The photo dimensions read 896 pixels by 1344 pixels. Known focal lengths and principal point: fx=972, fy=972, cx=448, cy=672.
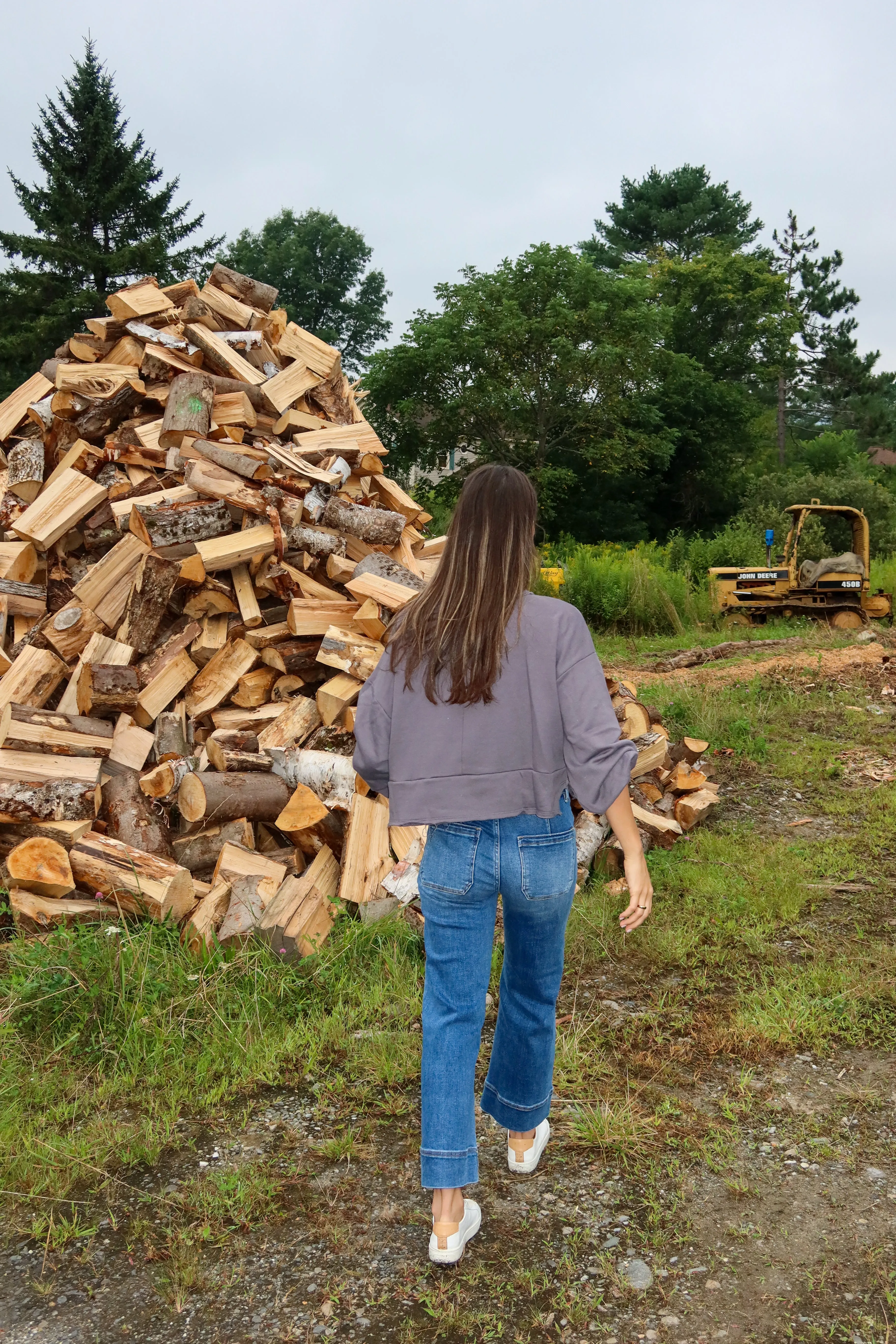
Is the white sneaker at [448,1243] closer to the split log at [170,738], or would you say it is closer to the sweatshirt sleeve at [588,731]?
the sweatshirt sleeve at [588,731]

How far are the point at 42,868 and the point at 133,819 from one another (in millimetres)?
507

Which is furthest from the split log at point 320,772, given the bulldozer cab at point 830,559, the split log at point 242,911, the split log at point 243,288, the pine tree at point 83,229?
the pine tree at point 83,229

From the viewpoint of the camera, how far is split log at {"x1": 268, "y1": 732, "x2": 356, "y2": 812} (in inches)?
167

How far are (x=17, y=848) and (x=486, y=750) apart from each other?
7.62 ft

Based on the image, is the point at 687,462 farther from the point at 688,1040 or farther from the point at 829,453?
the point at 688,1040

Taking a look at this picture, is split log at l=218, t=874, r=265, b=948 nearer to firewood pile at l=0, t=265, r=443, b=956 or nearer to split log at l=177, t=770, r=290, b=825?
firewood pile at l=0, t=265, r=443, b=956

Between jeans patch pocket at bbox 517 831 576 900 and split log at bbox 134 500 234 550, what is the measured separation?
3.05 metres

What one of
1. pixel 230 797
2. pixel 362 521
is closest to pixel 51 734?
pixel 230 797

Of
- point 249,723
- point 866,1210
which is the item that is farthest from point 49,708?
point 866,1210

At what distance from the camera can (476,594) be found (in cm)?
221

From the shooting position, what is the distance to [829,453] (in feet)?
104

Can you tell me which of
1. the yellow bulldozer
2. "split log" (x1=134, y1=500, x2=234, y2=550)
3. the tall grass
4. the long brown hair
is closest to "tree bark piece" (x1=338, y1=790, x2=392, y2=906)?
"split log" (x1=134, y1=500, x2=234, y2=550)

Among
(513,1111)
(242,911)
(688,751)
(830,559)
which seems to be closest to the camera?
(513,1111)

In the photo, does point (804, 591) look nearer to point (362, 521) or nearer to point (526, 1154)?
point (362, 521)
